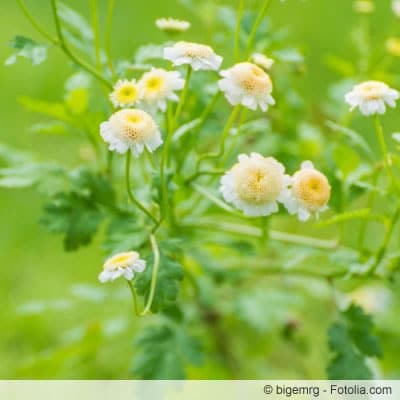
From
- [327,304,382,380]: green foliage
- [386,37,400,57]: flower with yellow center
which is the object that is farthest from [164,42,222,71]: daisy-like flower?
[386,37,400,57]: flower with yellow center

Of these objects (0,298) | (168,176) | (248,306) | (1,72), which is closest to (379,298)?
(248,306)

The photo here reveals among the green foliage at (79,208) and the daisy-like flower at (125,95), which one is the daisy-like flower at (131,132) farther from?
the green foliage at (79,208)

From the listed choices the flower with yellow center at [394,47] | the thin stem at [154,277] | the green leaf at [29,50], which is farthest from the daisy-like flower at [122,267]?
the flower with yellow center at [394,47]

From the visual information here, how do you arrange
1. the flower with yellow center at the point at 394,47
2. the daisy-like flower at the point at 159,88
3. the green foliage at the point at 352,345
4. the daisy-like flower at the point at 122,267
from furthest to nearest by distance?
the flower with yellow center at the point at 394,47
the green foliage at the point at 352,345
the daisy-like flower at the point at 159,88
the daisy-like flower at the point at 122,267

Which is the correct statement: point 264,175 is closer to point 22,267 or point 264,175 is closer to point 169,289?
point 169,289

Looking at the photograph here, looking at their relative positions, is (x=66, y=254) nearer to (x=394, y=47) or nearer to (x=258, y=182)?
(x=394, y=47)

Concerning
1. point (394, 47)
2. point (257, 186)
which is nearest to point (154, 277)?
point (257, 186)
